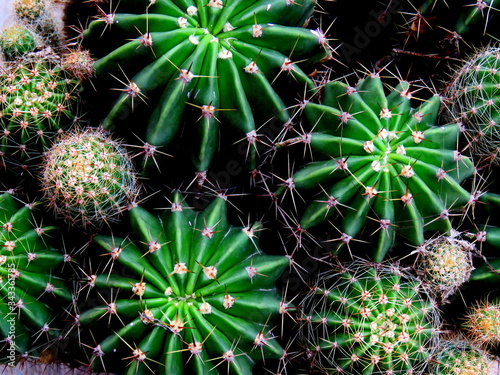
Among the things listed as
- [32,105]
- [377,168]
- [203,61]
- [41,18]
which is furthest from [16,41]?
[377,168]

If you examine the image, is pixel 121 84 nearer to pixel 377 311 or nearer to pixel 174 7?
pixel 174 7

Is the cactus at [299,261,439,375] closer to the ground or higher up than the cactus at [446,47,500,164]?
closer to the ground

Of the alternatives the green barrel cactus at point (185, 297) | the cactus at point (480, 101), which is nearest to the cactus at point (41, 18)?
the green barrel cactus at point (185, 297)

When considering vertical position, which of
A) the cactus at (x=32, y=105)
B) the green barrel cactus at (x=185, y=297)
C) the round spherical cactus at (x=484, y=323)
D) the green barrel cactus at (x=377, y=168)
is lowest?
the round spherical cactus at (x=484, y=323)

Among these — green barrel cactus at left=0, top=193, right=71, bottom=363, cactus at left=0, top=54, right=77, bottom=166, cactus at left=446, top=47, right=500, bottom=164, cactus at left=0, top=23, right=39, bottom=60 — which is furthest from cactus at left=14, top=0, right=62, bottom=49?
cactus at left=446, top=47, right=500, bottom=164

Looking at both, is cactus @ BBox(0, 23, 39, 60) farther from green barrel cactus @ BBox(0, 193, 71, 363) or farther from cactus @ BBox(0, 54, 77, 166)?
green barrel cactus @ BBox(0, 193, 71, 363)

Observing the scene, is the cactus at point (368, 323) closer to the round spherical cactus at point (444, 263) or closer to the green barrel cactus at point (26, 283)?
the round spherical cactus at point (444, 263)

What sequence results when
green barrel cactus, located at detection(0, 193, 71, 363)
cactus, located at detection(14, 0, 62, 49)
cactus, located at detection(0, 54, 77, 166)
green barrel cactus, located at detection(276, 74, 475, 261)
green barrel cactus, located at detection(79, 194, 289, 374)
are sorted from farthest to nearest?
cactus, located at detection(14, 0, 62, 49), cactus, located at detection(0, 54, 77, 166), green barrel cactus, located at detection(0, 193, 71, 363), green barrel cactus, located at detection(276, 74, 475, 261), green barrel cactus, located at detection(79, 194, 289, 374)
